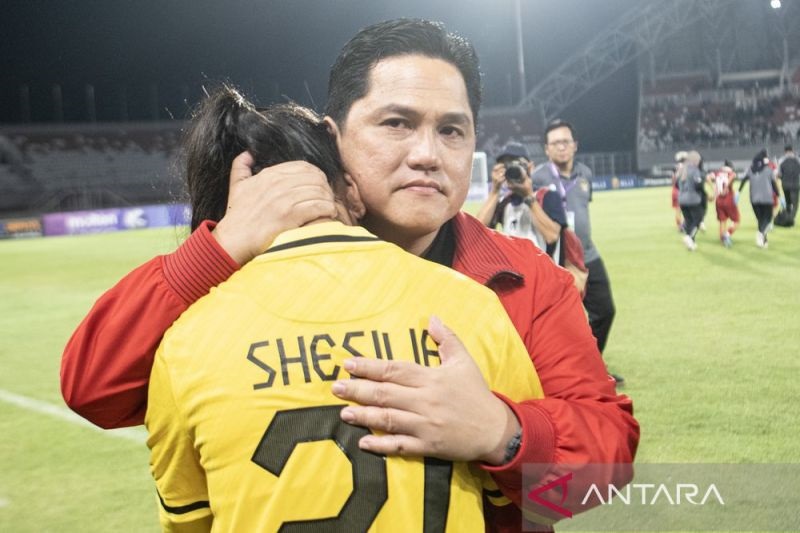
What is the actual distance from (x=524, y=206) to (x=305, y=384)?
509cm

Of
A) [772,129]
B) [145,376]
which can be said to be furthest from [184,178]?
[772,129]

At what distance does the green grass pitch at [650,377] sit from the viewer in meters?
4.88

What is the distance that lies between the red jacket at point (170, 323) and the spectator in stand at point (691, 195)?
47.0 feet

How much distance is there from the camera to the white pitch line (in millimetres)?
6059

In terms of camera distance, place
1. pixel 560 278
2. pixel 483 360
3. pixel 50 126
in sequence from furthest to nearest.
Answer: pixel 50 126
pixel 560 278
pixel 483 360

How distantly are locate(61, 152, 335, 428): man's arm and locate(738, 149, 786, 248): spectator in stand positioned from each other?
15.6m

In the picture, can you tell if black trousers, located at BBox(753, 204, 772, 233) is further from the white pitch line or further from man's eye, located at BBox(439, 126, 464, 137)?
man's eye, located at BBox(439, 126, 464, 137)

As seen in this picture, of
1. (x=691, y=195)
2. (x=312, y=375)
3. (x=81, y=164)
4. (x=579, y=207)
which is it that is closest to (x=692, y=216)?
(x=691, y=195)

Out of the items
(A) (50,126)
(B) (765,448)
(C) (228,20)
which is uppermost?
(C) (228,20)

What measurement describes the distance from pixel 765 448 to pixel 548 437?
4.14 m

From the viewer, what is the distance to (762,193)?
15.8 m

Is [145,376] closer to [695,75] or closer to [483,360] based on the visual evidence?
[483,360]

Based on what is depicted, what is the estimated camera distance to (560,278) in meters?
1.78

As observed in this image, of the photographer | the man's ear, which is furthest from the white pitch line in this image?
the man's ear
